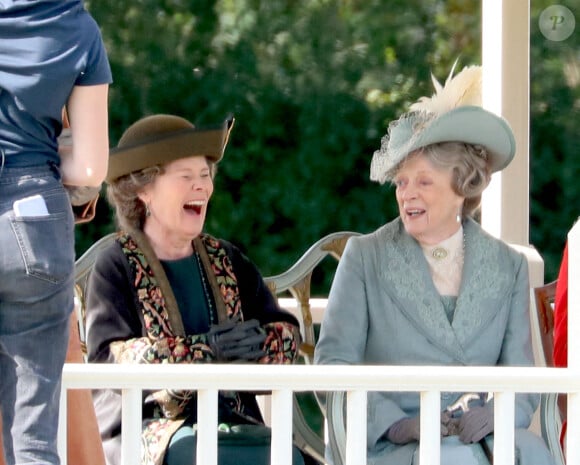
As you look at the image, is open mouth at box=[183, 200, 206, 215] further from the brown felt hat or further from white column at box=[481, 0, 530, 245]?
white column at box=[481, 0, 530, 245]

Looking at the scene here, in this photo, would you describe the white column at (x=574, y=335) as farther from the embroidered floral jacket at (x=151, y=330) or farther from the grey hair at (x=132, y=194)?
the grey hair at (x=132, y=194)

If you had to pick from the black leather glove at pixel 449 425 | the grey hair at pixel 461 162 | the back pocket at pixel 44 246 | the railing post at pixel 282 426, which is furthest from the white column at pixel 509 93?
the back pocket at pixel 44 246

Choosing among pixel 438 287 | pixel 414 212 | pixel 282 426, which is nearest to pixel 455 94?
pixel 414 212

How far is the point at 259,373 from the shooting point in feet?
12.5

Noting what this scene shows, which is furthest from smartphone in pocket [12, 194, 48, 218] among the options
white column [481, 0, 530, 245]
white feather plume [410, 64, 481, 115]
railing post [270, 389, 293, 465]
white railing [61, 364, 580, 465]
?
white column [481, 0, 530, 245]

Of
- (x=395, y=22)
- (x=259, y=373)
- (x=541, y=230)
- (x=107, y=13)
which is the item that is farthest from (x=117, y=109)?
(x=259, y=373)

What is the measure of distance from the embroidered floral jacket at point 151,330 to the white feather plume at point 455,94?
76 cm

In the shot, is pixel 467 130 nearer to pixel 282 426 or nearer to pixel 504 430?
pixel 504 430

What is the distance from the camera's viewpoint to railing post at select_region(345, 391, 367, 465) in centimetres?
388

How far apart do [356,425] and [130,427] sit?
21.0 inches

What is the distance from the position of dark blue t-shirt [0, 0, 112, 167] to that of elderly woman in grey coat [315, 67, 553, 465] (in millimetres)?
1364

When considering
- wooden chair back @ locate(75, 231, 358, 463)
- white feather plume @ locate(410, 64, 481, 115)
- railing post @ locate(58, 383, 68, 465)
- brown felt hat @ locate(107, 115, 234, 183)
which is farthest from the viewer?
wooden chair back @ locate(75, 231, 358, 463)

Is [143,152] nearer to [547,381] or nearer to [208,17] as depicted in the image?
[547,381]

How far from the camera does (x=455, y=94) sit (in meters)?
4.98
